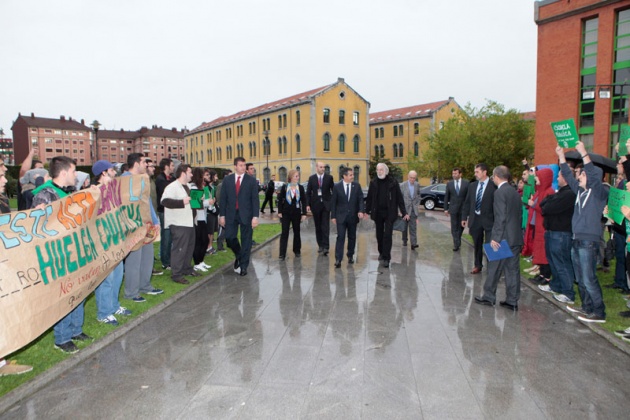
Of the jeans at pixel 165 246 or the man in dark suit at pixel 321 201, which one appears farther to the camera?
the man in dark suit at pixel 321 201

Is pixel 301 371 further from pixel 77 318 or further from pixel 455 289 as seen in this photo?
pixel 455 289

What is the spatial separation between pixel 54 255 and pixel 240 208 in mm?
4404

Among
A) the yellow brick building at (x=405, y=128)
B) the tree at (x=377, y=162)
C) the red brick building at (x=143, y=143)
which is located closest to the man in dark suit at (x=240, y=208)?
the yellow brick building at (x=405, y=128)

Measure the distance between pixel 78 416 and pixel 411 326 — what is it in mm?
3744

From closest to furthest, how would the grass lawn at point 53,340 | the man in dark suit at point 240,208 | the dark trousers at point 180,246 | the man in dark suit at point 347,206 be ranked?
1. the grass lawn at point 53,340
2. the dark trousers at point 180,246
3. the man in dark suit at point 240,208
4. the man in dark suit at point 347,206

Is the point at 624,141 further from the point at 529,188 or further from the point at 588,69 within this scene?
the point at 588,69

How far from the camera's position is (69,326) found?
471 cm

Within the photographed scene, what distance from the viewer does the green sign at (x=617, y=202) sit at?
548 centimetres

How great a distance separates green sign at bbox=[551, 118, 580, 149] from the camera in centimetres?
611

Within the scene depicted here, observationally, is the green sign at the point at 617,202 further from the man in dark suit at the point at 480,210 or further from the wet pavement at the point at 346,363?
the man in dark suit at the point at 480,210

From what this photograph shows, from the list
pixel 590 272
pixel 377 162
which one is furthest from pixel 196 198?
pixel 377 162

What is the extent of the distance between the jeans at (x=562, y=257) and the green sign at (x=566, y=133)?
132 cm

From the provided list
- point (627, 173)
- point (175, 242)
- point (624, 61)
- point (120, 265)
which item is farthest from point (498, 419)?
point (624, 61)

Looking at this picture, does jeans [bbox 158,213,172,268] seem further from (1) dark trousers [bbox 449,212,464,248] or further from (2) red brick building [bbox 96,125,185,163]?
(2) red brick building [bbox 96,125,185,163]
